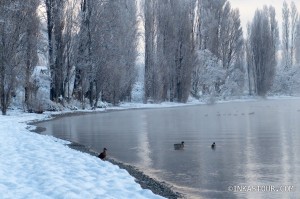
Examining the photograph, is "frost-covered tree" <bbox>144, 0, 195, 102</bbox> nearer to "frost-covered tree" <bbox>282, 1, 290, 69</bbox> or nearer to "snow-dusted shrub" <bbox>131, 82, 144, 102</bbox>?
"snow-dusted shrub" <bbox>131, 82, 144, 102</bbox>

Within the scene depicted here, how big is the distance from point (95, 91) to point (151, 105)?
22.4ft

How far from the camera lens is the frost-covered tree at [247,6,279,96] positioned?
189 feet

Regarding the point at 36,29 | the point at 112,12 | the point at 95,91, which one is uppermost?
the point at 112,12

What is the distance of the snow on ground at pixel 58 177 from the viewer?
20.1ft

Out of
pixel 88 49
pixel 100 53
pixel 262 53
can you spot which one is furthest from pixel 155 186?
pixel 262 53

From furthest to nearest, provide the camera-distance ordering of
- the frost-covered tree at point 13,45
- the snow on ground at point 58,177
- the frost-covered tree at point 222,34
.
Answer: the frost-covered tree at point 222,34, the frost-covered tree at point 13,45, the snow on ground at point 58,177

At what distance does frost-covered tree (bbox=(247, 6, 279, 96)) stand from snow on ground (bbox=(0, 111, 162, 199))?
50286 mm

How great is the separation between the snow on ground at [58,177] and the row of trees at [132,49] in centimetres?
1544

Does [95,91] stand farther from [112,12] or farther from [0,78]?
[0,78]

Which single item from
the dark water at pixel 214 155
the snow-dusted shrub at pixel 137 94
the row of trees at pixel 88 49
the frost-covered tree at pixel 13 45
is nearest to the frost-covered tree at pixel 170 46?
the snow-dusted shrub at pixel 137 94

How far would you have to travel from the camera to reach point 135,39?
4078 cm

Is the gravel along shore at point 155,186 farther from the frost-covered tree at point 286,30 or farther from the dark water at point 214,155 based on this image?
the frost-covered tree at point 286,30

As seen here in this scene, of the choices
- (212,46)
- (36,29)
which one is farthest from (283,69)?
(36,29)

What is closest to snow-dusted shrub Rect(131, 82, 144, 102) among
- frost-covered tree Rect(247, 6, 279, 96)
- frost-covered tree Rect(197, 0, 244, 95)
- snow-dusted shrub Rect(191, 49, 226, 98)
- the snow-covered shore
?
snow-dusted shrub Rect(191, 49, 226, 98)
